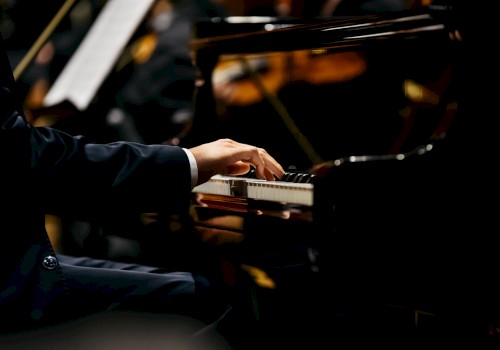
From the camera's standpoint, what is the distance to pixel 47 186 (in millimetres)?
1108

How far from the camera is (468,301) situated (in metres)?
1.29

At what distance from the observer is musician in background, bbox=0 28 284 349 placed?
1104 millimetres

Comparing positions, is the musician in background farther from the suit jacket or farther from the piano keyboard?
the piano keyboard

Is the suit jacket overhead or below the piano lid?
below

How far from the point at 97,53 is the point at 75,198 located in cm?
277

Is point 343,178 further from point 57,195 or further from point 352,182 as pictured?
point 57,195

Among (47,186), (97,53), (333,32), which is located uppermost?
(333,32)

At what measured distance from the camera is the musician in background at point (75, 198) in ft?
3.62

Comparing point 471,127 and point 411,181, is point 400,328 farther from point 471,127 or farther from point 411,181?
point 471,127

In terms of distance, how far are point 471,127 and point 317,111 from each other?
2.01ft

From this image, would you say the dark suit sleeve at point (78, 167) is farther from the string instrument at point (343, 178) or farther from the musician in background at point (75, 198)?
the string instrument at point (343, 178)

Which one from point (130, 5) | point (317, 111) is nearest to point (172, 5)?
point (130, 5)

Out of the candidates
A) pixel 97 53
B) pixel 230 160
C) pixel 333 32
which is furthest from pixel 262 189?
pixel 97 53

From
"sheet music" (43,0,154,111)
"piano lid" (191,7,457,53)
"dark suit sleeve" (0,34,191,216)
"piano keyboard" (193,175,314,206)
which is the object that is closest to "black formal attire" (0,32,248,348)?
"dark suit sleeve" (0,34,191,216)
